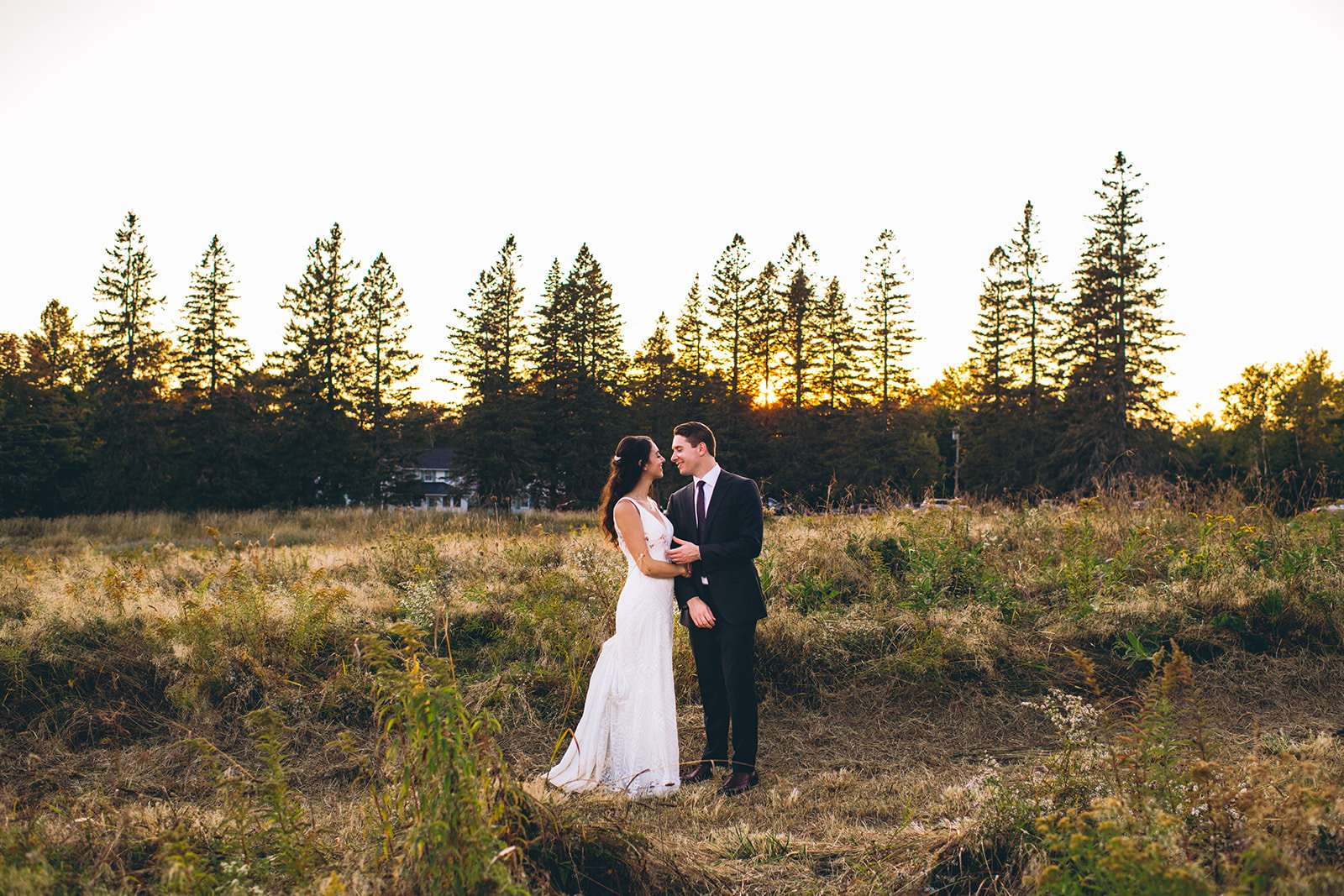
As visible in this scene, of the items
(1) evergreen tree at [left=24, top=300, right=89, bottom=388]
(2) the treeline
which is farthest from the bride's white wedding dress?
(1) evergreen tree at [left=24, top=300, right=89, bottom=388]

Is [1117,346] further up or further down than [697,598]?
further up

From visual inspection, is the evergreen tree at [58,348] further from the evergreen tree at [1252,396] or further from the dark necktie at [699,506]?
the evergreen tree at [1252,396]

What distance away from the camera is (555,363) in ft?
132

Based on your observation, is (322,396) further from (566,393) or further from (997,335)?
(997,335)

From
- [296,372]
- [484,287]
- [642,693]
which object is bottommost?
[642,693]

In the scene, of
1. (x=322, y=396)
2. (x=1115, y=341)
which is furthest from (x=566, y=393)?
(x=1115, y=341)

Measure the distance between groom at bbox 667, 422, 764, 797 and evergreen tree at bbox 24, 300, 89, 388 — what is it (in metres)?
47.5

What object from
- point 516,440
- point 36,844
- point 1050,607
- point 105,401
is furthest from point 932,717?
point 105,401

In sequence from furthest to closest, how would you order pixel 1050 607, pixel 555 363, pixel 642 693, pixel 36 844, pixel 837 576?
pixel 555 363 → pixel 837 576 → pixel 1050 607 → pixel 642 693 → pixel 36 844

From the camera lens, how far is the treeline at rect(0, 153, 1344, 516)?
34.4 meters

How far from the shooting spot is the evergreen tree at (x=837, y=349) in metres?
41.3

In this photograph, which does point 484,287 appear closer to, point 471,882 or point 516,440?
point 516,440

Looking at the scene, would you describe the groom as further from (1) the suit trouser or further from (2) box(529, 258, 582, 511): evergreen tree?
(2) box(529, 258, 582, 511): evergreen tree

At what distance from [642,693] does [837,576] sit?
10.9 ft
